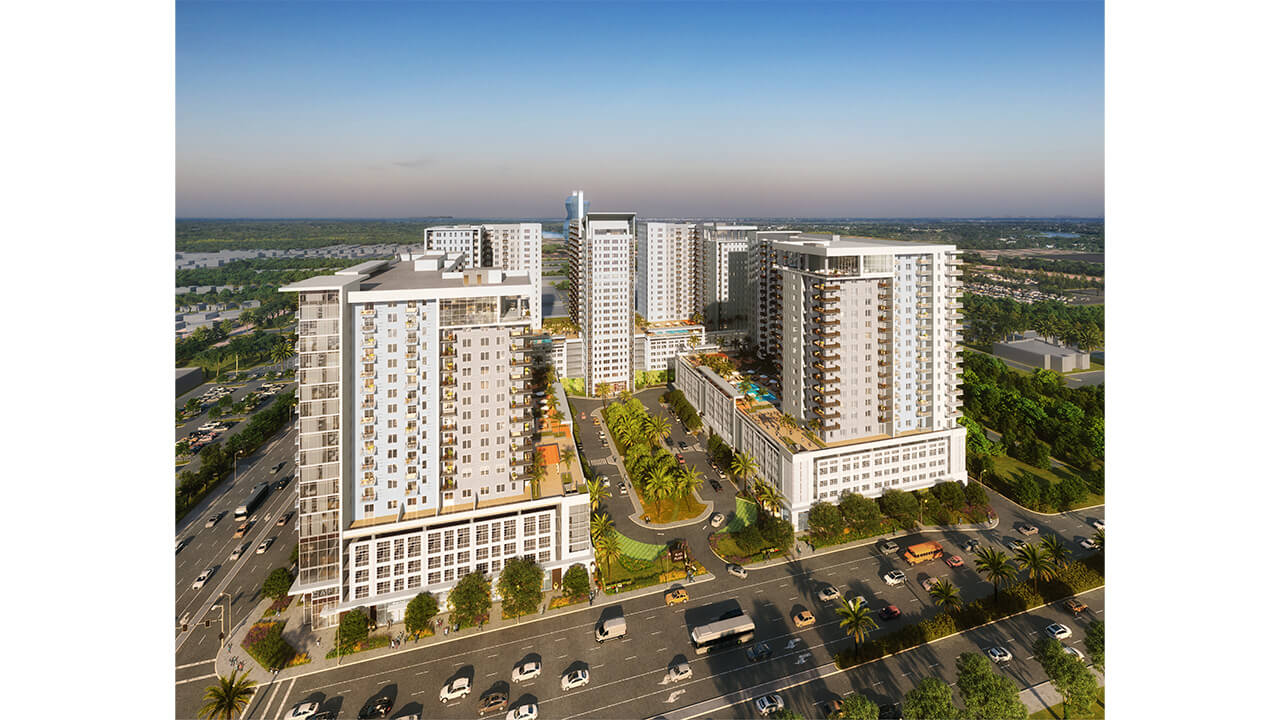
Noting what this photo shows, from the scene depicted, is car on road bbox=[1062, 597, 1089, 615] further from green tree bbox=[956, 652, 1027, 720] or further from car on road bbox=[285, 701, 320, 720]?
car on road bbox=[285, 701, 320, 720]

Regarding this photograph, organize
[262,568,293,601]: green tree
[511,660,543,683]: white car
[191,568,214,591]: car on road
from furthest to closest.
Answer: [191,568,214,591]: car on road → [262,568,293,601]: green tree → [511,660,543,683]: white car

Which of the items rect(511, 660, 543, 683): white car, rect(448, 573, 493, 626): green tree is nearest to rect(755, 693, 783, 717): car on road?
rect(511, 660, 543, 683): white car

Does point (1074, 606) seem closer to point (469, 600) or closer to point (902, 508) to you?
point (902, 508)

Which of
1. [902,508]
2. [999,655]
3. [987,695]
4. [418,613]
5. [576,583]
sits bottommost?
[999,655]

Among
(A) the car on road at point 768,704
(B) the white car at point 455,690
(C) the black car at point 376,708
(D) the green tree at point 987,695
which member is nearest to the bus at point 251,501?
(C) the black car at point 376,708

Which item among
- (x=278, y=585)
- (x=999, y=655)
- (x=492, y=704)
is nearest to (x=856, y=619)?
(x=999, y=655)
